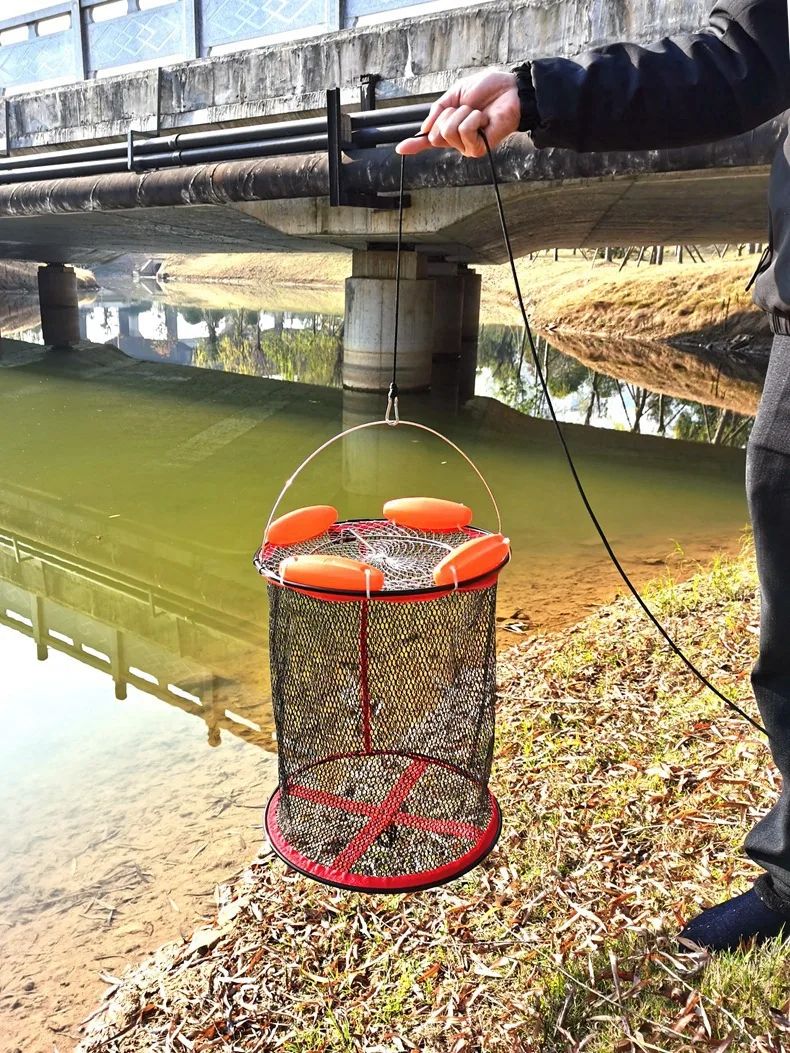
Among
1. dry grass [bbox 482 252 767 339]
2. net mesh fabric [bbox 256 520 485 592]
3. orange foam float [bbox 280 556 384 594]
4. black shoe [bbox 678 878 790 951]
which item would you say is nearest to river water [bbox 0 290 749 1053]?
net mesh fabric [bbox 256 520 485 592]

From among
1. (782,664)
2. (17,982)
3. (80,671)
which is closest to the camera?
(782,664)

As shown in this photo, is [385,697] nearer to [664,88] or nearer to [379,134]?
Answer: [664,88]

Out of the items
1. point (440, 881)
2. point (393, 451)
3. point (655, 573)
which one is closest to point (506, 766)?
point (440, 881)

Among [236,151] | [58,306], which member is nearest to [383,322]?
[236,151]

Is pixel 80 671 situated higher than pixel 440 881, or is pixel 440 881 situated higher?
pixel 440 881

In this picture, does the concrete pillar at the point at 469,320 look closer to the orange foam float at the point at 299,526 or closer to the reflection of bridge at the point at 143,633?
the reflection of bridge at the point at 143,633

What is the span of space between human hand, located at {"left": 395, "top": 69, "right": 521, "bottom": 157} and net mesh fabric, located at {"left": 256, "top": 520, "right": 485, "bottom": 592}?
109 centimetres

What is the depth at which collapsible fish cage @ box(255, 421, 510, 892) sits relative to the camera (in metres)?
1.98

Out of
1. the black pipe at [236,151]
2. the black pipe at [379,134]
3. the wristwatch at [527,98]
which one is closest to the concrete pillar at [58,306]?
the black pipe at [236,151]

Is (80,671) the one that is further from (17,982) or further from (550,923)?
(550,923)

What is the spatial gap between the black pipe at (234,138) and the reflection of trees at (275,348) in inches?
190

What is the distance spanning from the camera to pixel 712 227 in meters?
13.8

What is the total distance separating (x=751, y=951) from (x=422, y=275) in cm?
1226

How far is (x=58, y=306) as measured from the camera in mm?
19812
